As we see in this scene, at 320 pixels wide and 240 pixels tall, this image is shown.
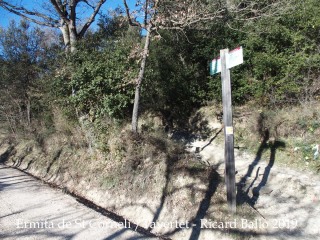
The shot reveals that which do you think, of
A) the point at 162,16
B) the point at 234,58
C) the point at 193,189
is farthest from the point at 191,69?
the point at 234,58

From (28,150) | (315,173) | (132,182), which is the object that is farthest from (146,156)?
(28,150)

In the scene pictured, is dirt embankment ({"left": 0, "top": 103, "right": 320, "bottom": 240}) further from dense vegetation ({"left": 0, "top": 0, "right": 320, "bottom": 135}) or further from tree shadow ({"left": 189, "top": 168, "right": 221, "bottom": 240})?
dense vegetation ({"left": 0, "top": 0, "right": 320, "bottom": 135})

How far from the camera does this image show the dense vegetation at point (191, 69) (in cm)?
818

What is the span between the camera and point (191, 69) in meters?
10.3

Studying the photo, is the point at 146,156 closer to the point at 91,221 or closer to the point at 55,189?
the point at 91,221

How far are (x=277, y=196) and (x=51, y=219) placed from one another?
4422mm

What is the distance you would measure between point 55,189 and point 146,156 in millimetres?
2859

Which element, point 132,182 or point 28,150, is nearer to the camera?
point 132,182

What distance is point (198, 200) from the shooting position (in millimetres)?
5234

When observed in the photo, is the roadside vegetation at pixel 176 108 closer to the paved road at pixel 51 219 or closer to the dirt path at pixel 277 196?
the dirt path at pixel 277 196

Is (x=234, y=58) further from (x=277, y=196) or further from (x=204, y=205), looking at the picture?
(x=277, y=196)

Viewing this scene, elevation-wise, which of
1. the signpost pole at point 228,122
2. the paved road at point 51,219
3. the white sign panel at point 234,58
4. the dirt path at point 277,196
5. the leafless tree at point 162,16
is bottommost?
the paved road at point 51,219

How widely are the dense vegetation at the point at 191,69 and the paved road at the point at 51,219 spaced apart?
2.91 meters

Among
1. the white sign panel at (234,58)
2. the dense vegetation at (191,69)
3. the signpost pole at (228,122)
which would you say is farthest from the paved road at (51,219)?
the white sign panel at (234,58)
